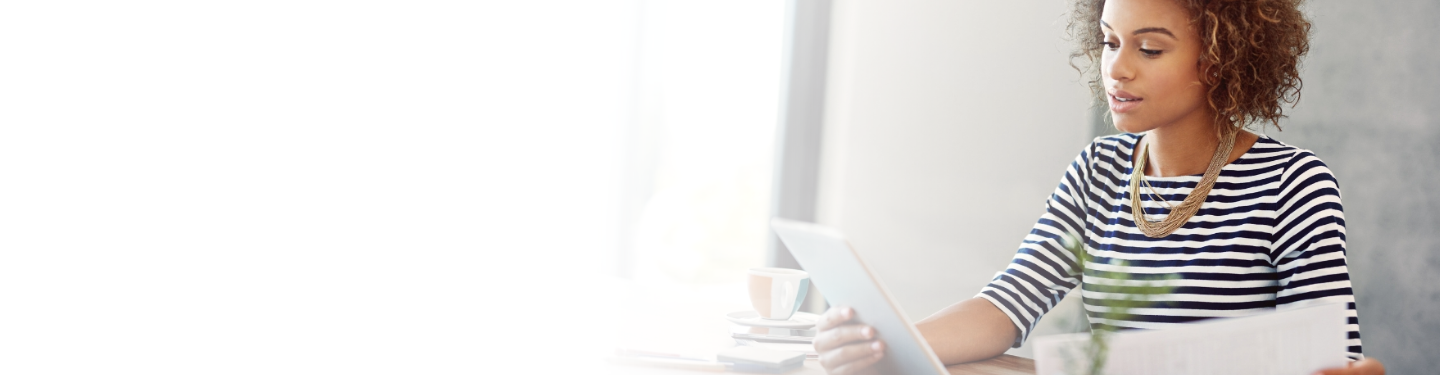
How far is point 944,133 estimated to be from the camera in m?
2.28

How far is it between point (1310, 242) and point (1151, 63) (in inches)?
Result: 11.3

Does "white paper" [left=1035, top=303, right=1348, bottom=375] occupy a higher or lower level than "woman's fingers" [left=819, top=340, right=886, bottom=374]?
higher

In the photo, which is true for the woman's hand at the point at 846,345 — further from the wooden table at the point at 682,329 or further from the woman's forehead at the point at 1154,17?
the woman's forehead at the point at 1154,17

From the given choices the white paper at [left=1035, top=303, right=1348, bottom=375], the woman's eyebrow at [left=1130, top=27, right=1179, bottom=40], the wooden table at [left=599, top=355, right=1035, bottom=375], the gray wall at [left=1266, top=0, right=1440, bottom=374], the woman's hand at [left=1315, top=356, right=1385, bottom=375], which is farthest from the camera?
the gray wall at [left=1266, top=0, right=1440, bottom=374]

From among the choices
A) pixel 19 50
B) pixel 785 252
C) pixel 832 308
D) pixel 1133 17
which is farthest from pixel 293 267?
pixel 1133 17

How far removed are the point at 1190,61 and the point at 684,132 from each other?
1.92 m

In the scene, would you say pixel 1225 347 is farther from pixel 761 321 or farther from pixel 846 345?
pixel 761 321

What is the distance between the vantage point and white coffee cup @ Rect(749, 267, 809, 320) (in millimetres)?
1096

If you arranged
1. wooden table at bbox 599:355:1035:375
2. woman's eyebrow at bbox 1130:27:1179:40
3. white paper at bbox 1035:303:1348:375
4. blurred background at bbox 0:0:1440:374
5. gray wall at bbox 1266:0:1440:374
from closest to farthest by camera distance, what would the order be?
white paper at bbox 1035:303:1348:375, wooden table at bbox 599:355:1035:375, woman's eyebrow at bbox 1130:27:1179:40, blurred background at bbox 0:0:1440:374, gray wall at bbox 1266:0:1440:374

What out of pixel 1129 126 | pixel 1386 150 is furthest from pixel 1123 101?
pixel 1386 150

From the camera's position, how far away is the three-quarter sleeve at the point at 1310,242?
102 cm

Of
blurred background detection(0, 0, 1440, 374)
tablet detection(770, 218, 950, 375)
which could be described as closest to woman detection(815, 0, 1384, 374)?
tablet detection(770, 218, 950, 375)

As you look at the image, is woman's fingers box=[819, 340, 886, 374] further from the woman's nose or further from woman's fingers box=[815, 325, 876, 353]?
the woman's nose

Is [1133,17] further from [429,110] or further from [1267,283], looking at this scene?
[429,110]
